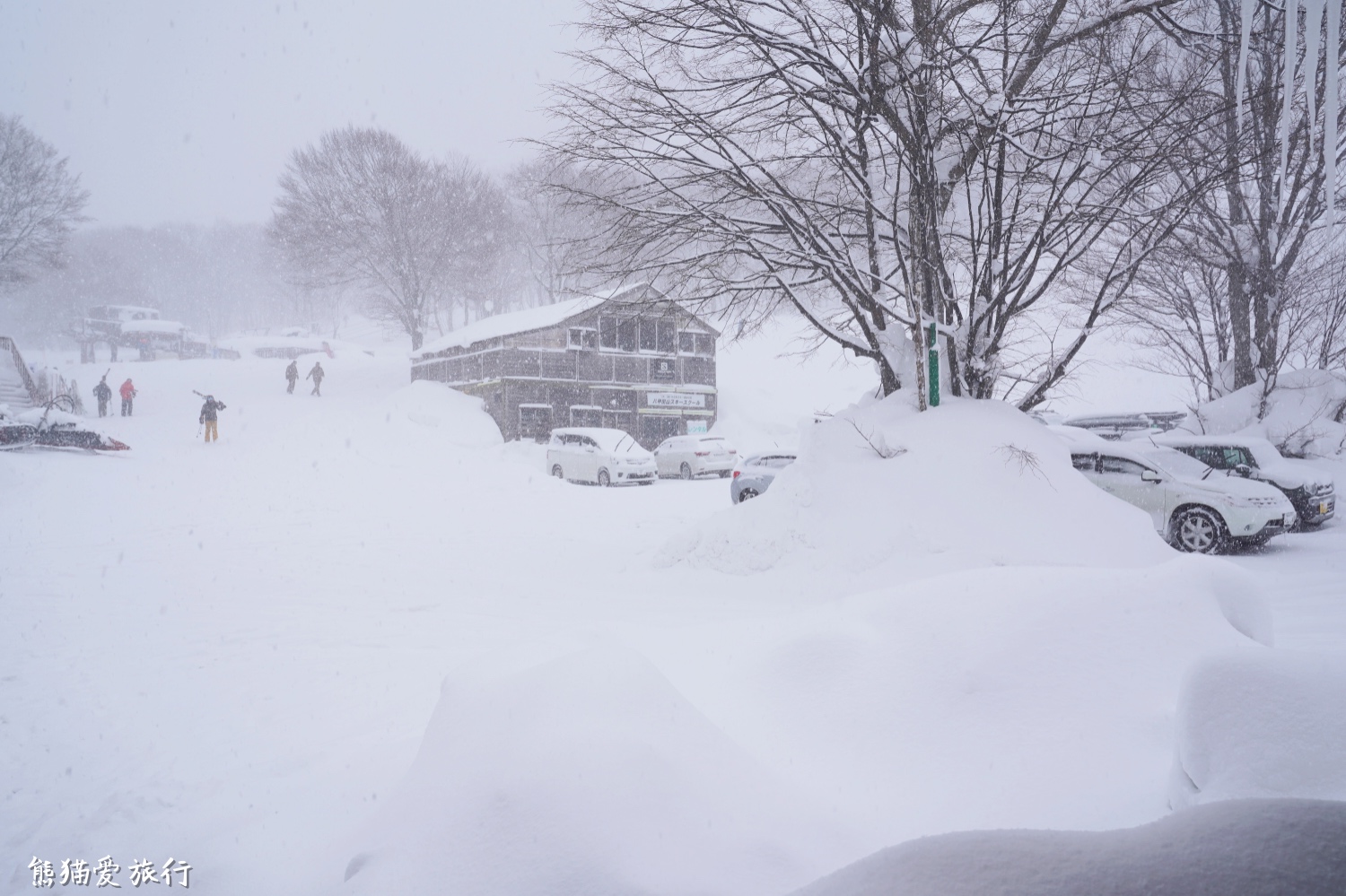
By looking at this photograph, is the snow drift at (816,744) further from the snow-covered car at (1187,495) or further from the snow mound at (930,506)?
the snow-covered car at (1187,495)

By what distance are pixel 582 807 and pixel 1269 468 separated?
13.4m

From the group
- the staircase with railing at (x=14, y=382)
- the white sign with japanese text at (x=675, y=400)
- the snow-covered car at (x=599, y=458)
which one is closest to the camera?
the snow-covered car at (x=599, y=458)

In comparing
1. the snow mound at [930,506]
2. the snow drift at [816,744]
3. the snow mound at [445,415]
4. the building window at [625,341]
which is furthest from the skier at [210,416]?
the snow drift at [816,744]

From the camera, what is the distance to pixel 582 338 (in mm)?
28344

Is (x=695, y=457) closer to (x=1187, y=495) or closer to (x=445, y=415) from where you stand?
(x=445, y=415)

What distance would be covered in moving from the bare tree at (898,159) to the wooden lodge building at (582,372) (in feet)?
59.9

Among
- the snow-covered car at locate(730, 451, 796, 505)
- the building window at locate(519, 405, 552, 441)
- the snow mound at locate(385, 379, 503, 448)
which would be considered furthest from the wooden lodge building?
the snow-covered car at locate(730, 451, 796, 505)

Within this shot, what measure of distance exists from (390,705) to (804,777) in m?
2.92

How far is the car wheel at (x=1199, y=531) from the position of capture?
909 cm

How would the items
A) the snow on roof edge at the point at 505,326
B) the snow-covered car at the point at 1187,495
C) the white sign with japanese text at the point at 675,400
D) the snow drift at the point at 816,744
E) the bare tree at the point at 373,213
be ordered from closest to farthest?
the snow drift at the point at 816,744, the snow-covered car at the point at 1187,495, the snow on roof edge at the point at 505,326, the white sign with japanese text at the point at 675,400, the bare tree at the point at 373,213

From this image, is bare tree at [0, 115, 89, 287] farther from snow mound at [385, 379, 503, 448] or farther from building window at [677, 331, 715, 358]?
building window at [677, 331, 715, 358]

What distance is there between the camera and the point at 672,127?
24.2ft

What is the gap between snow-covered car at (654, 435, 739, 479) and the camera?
21.5 meters

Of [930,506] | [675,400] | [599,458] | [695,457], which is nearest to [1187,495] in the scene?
[930,506]
